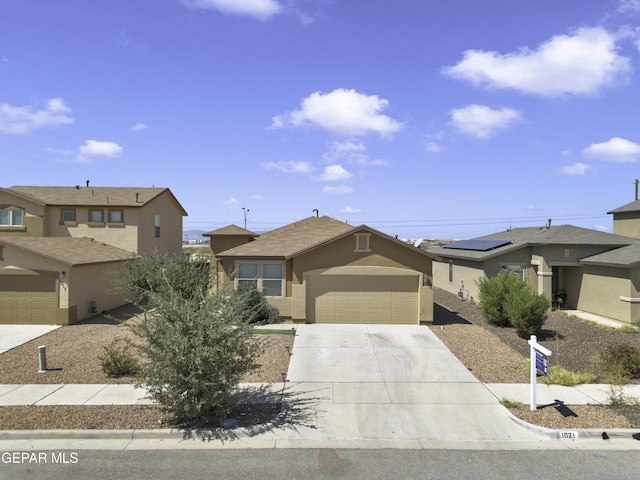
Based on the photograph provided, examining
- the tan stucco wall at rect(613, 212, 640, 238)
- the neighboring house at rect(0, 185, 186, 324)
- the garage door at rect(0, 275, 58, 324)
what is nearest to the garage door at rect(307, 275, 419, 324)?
the neighboring house at rect(0, 185, 186, 324)

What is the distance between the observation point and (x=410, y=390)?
11086 mm

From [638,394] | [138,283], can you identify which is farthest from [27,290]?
[638,394]

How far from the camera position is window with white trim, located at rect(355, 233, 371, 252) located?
19.5 m

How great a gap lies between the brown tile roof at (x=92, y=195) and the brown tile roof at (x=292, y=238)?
1065cm

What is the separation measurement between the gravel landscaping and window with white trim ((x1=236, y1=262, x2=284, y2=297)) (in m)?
4.21

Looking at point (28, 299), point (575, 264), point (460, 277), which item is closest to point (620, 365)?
point (575, 264)

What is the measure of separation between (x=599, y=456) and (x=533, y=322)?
9.64 metres

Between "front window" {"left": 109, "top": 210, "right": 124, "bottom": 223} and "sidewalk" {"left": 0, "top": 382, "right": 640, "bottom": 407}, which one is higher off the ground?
"front window" {"left": 109, "top": 210, "right": 124, "bottom": 223}

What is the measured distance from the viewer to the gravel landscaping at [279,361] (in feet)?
29.5

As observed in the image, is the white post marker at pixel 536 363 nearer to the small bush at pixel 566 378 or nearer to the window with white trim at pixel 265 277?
the small bush at pixel 566 378

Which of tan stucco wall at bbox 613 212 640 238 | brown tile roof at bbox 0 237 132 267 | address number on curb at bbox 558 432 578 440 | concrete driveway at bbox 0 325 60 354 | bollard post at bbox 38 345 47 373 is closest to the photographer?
address number on curb at bbox 558 432 578 440

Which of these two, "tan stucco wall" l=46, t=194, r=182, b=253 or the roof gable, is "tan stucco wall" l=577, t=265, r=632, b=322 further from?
"tan stucco wall" l=46, t=194, r=182, b=253

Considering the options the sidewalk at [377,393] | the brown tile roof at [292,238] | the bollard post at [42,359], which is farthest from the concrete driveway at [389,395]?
the bollard post at [42,359]

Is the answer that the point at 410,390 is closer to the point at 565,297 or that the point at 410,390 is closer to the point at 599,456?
the point at 599,456
